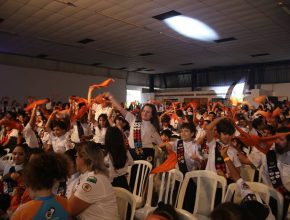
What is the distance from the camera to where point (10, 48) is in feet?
38.9

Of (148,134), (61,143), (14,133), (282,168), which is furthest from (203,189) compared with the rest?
(14,133)

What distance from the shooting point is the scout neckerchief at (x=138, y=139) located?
4211 mm

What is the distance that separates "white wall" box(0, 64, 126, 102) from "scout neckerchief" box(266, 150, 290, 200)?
12702mm

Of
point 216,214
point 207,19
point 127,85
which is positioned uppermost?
point 207,19

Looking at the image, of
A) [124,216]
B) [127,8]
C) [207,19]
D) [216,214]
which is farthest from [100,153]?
[207,19]

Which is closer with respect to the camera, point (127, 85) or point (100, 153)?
point (100, 153)

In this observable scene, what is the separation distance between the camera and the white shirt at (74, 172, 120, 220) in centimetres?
194

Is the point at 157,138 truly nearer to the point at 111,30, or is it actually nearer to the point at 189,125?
the point at 189,125

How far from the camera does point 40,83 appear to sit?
1414cm

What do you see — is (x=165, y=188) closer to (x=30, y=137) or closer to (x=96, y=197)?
(x=96, y=197)

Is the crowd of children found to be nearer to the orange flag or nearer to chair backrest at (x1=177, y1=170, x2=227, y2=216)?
the orange flag

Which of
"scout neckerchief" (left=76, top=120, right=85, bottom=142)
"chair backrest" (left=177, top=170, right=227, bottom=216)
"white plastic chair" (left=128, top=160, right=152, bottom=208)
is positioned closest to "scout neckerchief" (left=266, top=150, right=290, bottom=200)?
"chair backrest" (left=177, top=170, right=227, bottom=216)

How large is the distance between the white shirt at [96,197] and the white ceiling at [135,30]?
538cm

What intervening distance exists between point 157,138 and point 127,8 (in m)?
4.02
